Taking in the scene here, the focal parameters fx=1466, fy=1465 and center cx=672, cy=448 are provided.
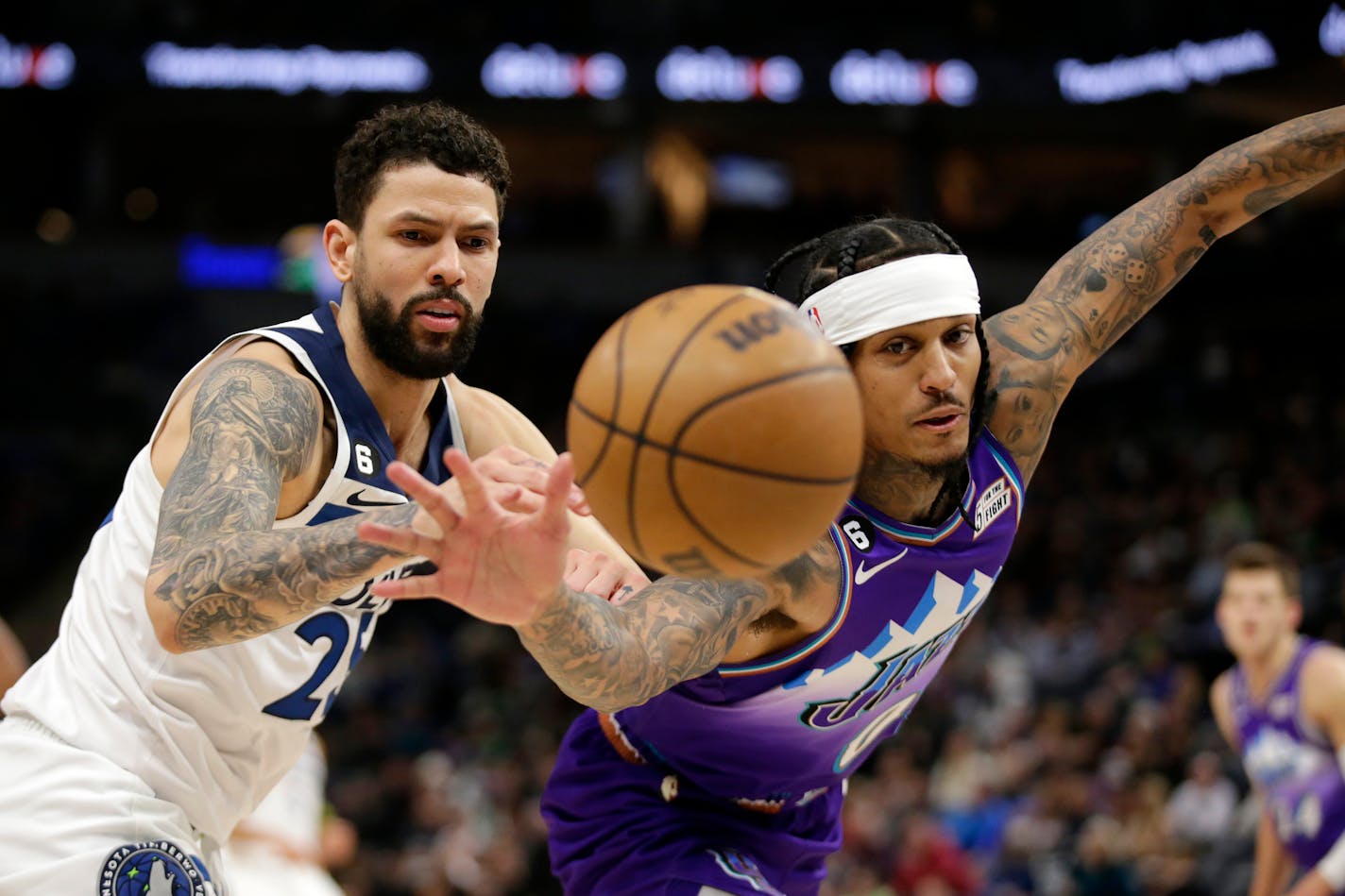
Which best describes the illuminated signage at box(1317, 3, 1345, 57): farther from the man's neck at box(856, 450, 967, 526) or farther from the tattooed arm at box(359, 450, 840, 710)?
the tattooed arm at box(359, 450, 840, 710)

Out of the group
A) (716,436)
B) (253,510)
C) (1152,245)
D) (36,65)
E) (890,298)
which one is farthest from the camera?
(36,65)

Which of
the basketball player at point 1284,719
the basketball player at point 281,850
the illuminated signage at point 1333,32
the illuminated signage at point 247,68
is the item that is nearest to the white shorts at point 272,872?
the basketball player at point 281,850

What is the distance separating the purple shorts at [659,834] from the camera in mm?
3352

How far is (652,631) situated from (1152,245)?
6.42 feet

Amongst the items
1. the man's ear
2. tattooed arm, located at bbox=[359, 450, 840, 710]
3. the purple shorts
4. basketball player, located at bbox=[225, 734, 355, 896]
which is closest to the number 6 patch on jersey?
the purple shorts

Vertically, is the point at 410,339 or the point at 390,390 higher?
the point at 410,339

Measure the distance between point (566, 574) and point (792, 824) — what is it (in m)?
0.98

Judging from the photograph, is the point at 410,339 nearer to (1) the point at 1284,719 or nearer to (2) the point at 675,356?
(2) the point at 675,356

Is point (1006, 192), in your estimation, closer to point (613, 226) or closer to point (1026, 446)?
point (613, 226)

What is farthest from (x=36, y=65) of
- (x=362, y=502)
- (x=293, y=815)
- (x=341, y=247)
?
(x=362, y=502)

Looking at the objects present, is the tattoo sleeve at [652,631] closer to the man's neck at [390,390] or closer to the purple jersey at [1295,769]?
the man's neck at [390,390]

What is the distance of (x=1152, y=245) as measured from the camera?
12.7 ft

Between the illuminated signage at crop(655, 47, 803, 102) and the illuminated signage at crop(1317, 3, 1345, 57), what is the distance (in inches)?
247

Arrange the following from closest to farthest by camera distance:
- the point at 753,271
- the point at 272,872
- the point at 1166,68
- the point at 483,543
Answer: the point at 483,543
the point at 272,872
the point at 1166,68
the point at 753,271
